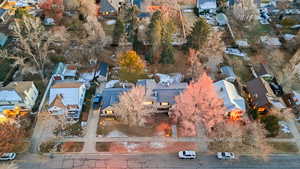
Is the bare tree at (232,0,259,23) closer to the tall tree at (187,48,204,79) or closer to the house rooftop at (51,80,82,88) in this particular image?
the tall tree at (187,48,204,79)

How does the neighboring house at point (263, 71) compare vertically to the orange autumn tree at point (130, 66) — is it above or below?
below

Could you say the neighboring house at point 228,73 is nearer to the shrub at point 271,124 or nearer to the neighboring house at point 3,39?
the shrub at point 271,124

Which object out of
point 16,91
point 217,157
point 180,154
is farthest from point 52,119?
point 217,157

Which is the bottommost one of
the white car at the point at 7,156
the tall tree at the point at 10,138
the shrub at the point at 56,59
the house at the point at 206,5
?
the white car at the point at 7,156

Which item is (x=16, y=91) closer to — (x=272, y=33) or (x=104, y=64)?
(x=104, y=64)

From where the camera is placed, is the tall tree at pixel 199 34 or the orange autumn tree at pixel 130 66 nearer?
the orange autumn tree at pixel 130 66

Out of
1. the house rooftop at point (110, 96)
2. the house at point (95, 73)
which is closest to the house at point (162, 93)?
the house rooftop at point (110, 96)

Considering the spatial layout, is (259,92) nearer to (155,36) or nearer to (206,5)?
(155,36)

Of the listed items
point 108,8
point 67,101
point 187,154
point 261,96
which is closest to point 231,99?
point 261,96
